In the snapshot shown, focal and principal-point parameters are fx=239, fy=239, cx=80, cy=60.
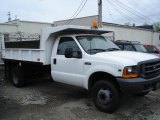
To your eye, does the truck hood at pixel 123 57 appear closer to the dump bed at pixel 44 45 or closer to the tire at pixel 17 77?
the dump bed at pixel 44 45

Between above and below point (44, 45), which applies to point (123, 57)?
below

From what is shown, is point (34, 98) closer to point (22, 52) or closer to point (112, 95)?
point (22, 52)

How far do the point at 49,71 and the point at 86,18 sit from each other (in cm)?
1657

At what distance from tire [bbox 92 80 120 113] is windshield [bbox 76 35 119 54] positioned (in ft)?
3.29

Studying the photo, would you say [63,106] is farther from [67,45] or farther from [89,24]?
[89,24]

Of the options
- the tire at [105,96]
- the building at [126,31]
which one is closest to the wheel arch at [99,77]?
the tire at [105,96]

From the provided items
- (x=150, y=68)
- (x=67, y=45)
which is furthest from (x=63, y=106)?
(x=150, y=68)

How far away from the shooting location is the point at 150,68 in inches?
237

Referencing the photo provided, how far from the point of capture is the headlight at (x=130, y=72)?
559 cm

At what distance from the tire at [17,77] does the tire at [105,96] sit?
3.78 m

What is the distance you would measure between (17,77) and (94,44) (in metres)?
3.85

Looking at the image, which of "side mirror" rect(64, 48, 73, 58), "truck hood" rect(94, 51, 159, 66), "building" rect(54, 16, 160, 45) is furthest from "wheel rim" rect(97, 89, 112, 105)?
"building" rect(54, 16, 160, 45)

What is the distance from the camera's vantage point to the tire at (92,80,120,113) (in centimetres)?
585

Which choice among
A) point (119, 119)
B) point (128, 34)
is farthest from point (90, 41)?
point (128, 34)
